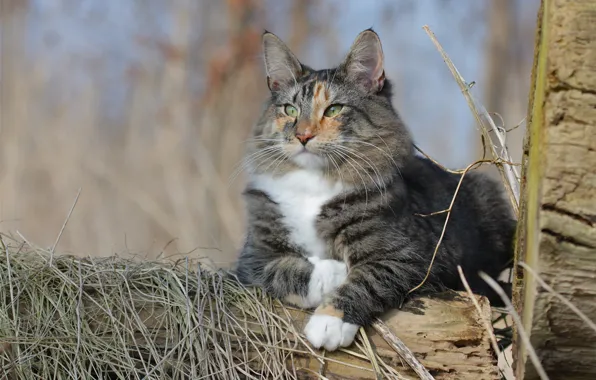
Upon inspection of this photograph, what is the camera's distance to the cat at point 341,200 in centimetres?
219

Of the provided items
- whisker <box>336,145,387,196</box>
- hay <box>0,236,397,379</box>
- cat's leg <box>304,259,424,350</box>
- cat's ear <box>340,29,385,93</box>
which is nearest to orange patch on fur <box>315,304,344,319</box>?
cat's leg <box>304,259,424,350</box>

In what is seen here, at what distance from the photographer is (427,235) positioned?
2404 millimetres

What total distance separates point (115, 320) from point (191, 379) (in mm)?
306

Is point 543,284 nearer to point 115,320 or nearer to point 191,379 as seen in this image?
point 191,379

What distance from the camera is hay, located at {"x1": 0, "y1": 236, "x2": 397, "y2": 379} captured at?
1.91 metres

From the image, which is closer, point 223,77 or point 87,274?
point 87,274

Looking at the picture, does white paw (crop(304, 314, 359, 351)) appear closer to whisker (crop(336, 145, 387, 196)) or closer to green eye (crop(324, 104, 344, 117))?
whisker (crop(336, 145, 387, 196))

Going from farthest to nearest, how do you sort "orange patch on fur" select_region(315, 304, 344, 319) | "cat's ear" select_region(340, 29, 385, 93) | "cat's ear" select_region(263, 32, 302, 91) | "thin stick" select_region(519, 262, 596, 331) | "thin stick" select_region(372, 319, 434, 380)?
"cat's ear" select_region(263, 32, 302, 91) < "cat's ear" select_region(340, 29, 385, 93) < "orange patch on fur" select_region(315, 304, 344, 319) < "thin stick" select_region(372, 319, 434, 380) < "thin stick" select_region(519, 262, 596, 331)

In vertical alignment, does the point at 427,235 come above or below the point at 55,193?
above

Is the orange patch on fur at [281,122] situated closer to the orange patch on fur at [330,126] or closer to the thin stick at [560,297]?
the orange patch on fur at [330,126]

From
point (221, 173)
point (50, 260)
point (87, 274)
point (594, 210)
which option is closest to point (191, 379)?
point (87, 274)

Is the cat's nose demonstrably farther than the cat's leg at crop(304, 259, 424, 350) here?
Yes

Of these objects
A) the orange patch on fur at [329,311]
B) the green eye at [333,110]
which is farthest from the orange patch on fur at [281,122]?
the orange patch on fur at [329,311]

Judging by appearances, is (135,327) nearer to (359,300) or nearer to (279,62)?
(359,300)
